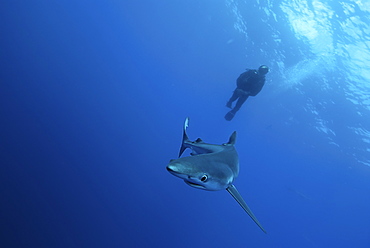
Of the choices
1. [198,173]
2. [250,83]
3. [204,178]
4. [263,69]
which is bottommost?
[250,83]

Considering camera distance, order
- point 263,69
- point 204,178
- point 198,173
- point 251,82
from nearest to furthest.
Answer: point 198,173
point 204,178
point 263,69
point 251,82

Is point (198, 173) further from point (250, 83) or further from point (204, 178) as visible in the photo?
point (250, 83)

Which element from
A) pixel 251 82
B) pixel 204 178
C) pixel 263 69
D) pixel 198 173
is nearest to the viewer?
pixel 198 173

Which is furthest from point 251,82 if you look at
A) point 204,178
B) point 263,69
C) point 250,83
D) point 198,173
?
point 198,173

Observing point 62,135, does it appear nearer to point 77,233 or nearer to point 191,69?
point 77,233

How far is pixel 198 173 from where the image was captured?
2.25 metres

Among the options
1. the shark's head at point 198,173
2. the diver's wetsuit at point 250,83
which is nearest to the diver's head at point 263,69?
the diver's wetsuit at point 250,83

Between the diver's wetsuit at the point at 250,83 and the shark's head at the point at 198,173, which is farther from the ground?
the shark's head at the point at 198,173

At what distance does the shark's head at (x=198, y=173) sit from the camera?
6.94ft

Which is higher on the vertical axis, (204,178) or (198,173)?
(198,173)

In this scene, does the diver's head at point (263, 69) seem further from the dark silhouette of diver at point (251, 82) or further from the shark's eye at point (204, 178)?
the shark's eye at point (204, 178)

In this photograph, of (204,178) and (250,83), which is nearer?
(204,178)

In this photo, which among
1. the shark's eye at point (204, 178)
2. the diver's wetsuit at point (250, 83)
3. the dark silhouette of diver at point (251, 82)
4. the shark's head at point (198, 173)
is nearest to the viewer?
the shark's head at point (198, 173)

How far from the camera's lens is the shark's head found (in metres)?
2.12
